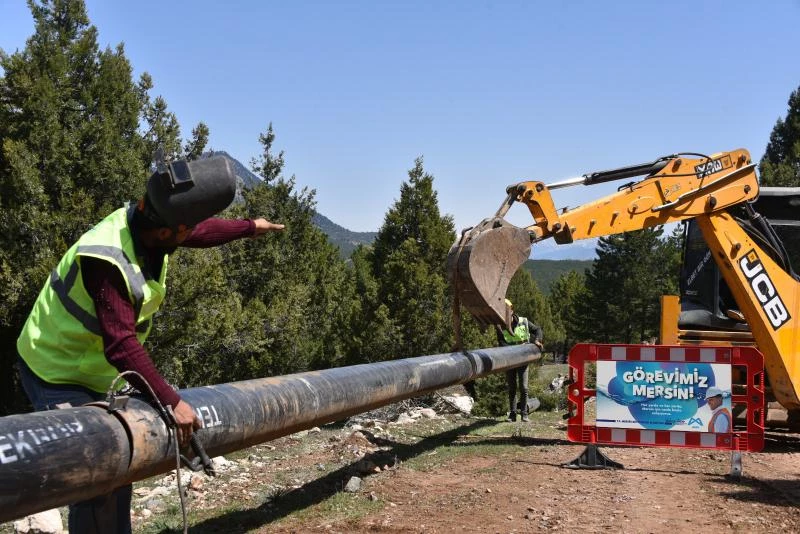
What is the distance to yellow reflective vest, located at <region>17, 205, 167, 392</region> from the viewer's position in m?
3.13

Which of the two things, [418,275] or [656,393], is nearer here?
[656,393]

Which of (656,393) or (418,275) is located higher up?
(418,275)

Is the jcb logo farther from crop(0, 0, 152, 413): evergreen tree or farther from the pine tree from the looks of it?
the pine tree

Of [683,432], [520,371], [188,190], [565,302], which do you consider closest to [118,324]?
[188,190]

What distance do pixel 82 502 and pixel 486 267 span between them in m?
4.55

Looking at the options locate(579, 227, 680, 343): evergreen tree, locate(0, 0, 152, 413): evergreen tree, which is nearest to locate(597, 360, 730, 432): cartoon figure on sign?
locate(0, 0, 152, 413): evergreen tree

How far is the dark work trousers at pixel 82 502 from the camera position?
3365 millimetres

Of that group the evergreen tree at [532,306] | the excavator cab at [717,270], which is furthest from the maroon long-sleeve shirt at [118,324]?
the evergreen tree at [532,306]

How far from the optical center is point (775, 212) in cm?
980

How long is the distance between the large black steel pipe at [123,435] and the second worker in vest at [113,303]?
0.18 meters

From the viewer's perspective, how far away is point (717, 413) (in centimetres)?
770

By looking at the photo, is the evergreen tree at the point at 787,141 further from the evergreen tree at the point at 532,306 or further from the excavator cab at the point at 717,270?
the excavator cab at the point at 717,270

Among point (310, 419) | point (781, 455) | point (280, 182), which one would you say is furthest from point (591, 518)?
point (280, 182)

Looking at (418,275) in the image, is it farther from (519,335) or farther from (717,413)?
(717,413)
